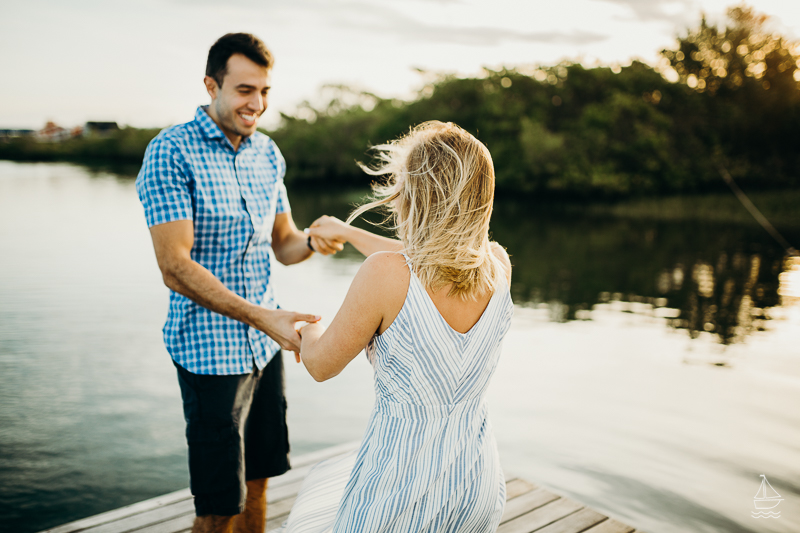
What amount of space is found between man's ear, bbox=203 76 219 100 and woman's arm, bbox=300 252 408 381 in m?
1.16

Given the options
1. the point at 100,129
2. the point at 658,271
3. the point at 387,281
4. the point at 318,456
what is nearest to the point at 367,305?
the point at 387,281

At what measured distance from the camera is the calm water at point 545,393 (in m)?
4.30

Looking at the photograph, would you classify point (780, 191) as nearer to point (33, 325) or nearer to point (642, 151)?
point (642, 151)

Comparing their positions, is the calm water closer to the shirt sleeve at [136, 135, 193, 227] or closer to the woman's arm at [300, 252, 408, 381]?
the shirt sleeve at [136, 135, 193, 227]

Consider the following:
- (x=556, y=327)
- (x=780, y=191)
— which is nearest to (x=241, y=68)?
(x=556, y=327)

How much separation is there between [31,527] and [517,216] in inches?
1013

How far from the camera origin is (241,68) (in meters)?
2.06

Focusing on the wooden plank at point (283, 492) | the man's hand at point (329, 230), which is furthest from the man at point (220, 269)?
the wooden plank at point (283, 492)

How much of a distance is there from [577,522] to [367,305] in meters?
2.00

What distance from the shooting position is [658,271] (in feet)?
46.6

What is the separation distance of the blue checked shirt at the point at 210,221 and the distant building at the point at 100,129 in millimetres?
81849

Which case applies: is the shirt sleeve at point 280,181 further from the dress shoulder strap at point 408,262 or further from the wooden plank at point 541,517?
the wooden plank at point 541,517

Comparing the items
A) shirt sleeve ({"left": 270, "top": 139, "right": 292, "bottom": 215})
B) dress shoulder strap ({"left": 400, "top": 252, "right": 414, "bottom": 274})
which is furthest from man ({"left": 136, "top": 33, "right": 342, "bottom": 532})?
dress shoulder strap ({"left": 400, "top": 252, "right": 414, "bottom": 274})

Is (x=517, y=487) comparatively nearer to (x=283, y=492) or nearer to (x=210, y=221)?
(x=283, y=492)
